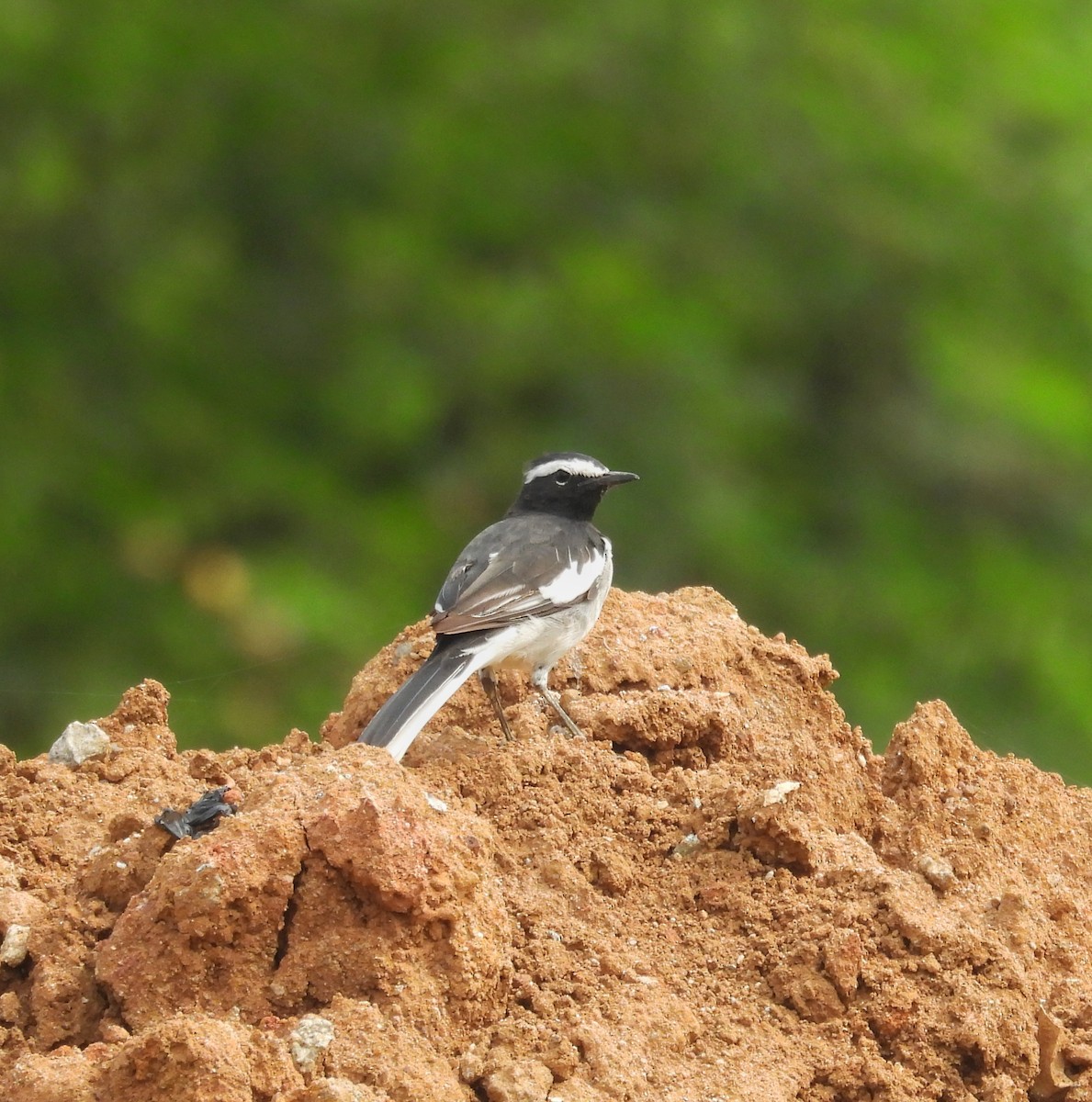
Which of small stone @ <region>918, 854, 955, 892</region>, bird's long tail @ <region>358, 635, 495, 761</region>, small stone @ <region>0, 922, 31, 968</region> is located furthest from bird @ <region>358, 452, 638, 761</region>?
small stone @ <region>0, 922, 31, 968</region>

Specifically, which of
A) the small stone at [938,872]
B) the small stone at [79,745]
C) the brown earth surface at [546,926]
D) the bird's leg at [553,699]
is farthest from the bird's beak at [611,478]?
the small stone at [938,872]

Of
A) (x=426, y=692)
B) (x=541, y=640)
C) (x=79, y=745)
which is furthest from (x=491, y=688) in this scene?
(x=79, y=745)

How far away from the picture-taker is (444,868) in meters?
4.09

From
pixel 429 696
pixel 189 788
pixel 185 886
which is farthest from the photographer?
pixel 429 696

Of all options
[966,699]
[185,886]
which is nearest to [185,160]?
[966,699]

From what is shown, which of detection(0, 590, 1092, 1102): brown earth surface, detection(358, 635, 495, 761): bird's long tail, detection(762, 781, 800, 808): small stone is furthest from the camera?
detection(358, 635, 495, 761): bird's long tail

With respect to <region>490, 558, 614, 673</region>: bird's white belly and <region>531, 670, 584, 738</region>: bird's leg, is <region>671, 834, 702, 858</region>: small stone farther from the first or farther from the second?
<region>490, 558, 614, 673</region>: bird's white belly

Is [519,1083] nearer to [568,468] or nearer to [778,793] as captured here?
[778,793]

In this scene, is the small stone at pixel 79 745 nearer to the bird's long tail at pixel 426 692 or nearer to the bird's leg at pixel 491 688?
the bird's long tail at pixel 426 692

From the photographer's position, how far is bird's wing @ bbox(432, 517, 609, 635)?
19.9ft

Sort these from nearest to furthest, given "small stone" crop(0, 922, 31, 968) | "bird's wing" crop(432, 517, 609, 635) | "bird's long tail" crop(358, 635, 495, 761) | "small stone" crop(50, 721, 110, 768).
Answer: "small stone" crop(0, 922, 31, 968)
"bird's long tail" crop(358, 635, 495, 761)
"small stone" crop(50, 721, 110, 768)
"bird's wing" crop(432, 517, 609, 635)

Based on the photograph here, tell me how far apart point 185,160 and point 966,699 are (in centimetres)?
809

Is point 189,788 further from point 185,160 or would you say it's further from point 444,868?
point 185,160

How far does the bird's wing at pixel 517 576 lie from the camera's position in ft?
19.9
